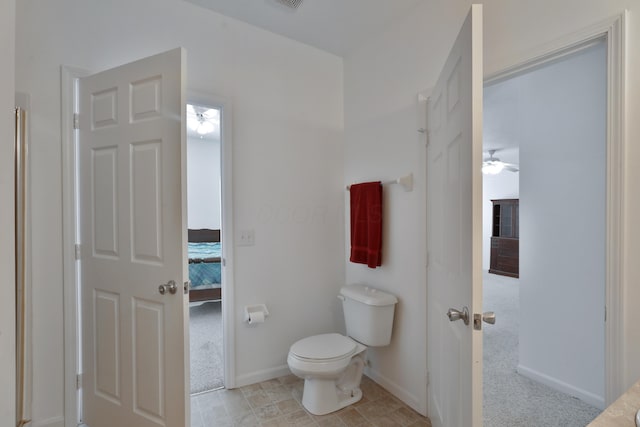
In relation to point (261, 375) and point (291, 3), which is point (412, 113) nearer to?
point (291, 3)

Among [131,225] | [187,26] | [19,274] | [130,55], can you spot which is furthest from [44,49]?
[19,274]

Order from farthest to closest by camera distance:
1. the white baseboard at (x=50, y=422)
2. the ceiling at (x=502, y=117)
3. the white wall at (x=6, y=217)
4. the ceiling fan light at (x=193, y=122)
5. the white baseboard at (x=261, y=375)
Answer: the ceiling fan light at (x=193, y=122), the ceiling at (x=502, y=117), the white baseboard at (x=261, y=375), the white baseboard at (x=50, y=422), the white wall at (x=6, y=217)

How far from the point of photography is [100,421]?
1.71 m

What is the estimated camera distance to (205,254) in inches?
162

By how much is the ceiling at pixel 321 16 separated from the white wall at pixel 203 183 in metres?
3.59

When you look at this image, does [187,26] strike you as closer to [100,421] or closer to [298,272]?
[298,272]

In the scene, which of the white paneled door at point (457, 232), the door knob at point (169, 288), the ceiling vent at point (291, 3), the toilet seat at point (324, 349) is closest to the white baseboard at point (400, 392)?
the white paneled door at point (457, 232)

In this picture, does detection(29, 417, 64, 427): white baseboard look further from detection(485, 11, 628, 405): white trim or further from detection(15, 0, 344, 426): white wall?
detection(485, 11, 628, 405): white trim

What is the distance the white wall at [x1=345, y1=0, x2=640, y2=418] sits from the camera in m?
1.18

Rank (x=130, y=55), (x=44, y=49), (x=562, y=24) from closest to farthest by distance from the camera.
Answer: (x=562, y=24), (x=44, y=49), (x=130, y=55)

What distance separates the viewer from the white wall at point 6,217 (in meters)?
0.87

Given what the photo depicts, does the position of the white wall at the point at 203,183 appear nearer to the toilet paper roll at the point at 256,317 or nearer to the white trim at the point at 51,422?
the toilet paper roll at the point at 256,317

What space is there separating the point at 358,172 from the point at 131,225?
1.68 metres

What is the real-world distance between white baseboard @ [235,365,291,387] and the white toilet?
0.41 meters
